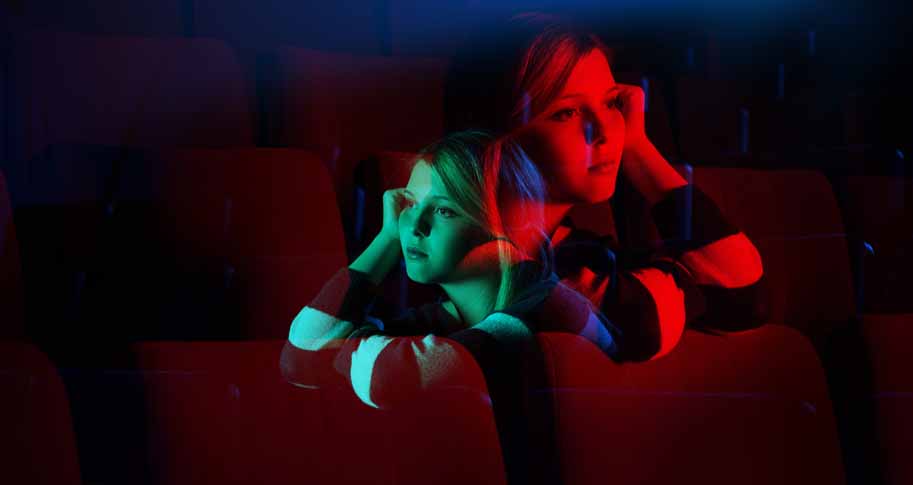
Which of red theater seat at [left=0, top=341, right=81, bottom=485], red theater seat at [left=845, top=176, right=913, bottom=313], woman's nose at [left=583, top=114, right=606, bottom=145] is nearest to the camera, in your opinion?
red theater seat at [left=0, top=341, right=81, bottom=485]

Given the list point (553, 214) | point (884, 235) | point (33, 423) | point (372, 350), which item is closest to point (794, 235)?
point (884, 235)

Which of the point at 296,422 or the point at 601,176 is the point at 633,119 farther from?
the point at 296,422

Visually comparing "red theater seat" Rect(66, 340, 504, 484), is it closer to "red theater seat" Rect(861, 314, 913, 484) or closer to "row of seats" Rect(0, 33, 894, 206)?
"row of seats" Rect(0, 33, 894, 206)

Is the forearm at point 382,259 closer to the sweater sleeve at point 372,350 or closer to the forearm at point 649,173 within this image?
the sweater sleeve at point 372,350

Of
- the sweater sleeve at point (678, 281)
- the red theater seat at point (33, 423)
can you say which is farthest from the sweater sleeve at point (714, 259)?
the red theater seat at point (33, 423)

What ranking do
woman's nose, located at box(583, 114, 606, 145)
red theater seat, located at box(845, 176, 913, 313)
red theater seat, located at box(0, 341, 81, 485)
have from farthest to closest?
1. red theater seat, located at box(845, 176, 913, 313)
2. woman's nose, located at box(583, 114, 606, 145)
3. red theater seat, located at box(0, 341, 81, 485)

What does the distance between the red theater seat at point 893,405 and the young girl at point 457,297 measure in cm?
20

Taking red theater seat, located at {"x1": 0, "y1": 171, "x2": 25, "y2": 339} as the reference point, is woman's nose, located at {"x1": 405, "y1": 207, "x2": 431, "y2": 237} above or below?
above

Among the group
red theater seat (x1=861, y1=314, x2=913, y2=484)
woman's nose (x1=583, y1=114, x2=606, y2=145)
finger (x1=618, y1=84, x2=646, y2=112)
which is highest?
finger (x1=618, y1=84, x2=646, y2=112)

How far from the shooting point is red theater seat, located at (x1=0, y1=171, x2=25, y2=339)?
376mm

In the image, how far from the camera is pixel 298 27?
510 millimetres

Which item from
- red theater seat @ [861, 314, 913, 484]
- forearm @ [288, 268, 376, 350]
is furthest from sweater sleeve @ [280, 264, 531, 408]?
red theater seat @ [861, 314, 913, 484]

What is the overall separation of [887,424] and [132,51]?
0.51m

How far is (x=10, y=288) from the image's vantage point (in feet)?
1.25
